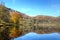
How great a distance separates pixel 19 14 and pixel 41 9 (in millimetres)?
584

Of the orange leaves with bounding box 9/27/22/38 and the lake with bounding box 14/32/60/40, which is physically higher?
the orange leaves with bounding box 9/27/22/38

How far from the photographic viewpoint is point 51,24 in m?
6.68

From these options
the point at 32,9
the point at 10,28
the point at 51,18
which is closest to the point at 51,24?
the point at 51,18

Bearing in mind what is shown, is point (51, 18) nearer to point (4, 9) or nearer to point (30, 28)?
point (30, 28)

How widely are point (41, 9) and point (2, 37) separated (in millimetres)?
1237

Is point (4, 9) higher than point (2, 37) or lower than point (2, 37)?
higher

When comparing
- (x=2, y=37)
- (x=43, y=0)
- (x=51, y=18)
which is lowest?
(x=2, y=37)

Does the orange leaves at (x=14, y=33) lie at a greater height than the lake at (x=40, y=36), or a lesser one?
greater

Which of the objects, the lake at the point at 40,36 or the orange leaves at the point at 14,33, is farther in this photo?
the orange leaves at the point at 14,33

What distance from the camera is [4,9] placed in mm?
6719

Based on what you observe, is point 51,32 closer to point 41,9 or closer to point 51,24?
point 51,24

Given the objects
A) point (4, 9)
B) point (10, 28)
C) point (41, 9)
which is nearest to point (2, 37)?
point (10, 28)

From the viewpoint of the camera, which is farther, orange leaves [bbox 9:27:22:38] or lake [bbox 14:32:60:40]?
orange leaves [bbox 9:27:22:38]

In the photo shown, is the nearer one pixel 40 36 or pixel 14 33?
pixel 40 36
